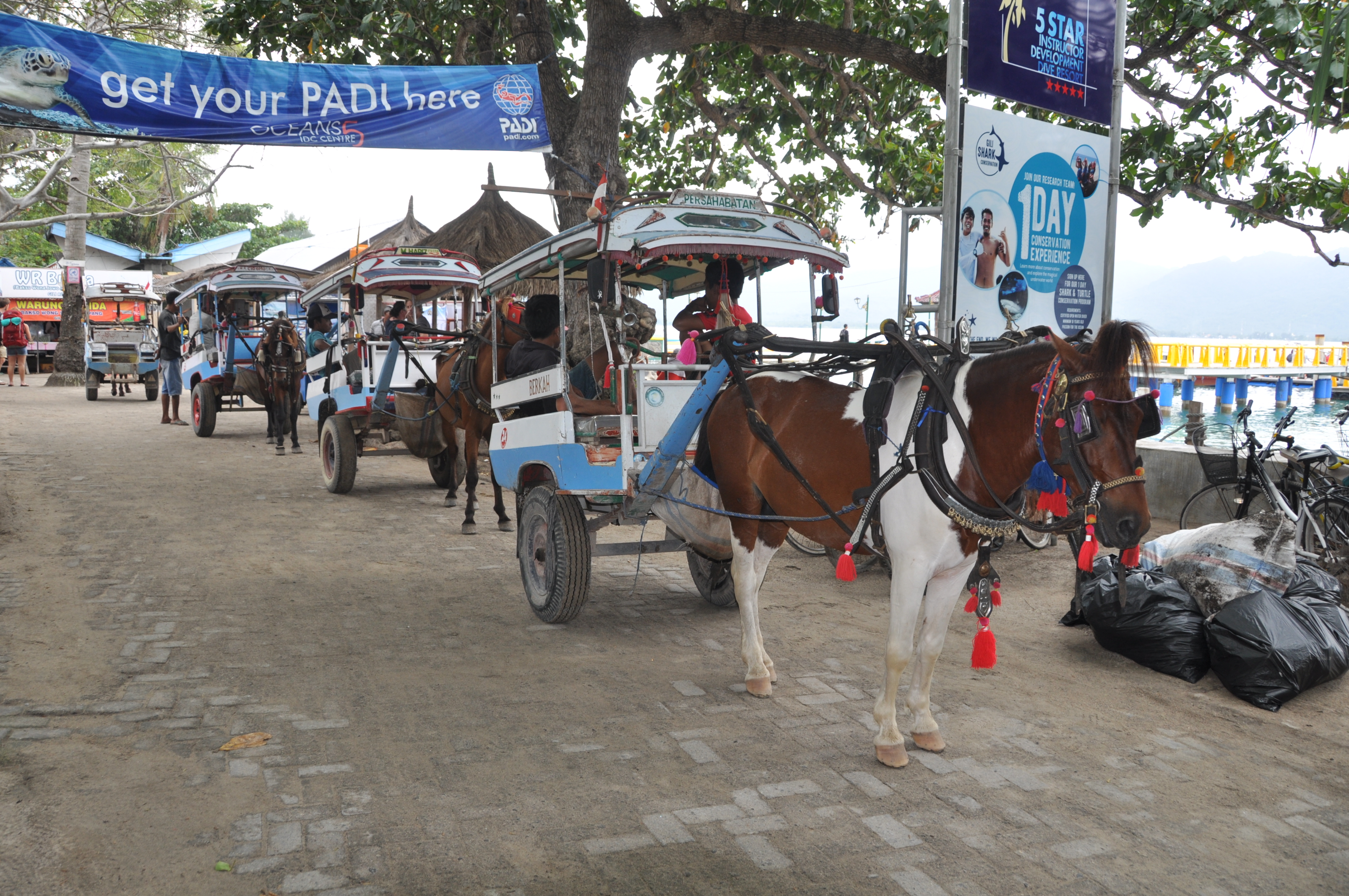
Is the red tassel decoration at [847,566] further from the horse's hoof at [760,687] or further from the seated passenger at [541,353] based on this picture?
the seated passenger at [541,353]

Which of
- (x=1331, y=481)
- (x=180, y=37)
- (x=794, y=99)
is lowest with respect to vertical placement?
(x=1331, y=481)

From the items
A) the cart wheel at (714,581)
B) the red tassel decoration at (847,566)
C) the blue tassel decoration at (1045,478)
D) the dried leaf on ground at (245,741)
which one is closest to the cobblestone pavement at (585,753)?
the dried leaf on ground at (245,741)

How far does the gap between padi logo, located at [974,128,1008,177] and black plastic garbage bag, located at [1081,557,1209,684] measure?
Answer: 10.6 ft

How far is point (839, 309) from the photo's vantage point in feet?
18.2

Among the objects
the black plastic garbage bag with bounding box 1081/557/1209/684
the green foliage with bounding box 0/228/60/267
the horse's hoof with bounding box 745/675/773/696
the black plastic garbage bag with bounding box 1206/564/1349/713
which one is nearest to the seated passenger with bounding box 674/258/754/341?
the horse's hoof with bounding box 745/675/773/696

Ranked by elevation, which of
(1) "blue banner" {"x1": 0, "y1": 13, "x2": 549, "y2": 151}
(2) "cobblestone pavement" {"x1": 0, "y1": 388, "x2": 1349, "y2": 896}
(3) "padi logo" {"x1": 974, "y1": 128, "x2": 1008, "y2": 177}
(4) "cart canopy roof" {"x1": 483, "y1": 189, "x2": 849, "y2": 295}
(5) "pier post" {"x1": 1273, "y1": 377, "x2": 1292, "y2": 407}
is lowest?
(2) "cobblestone pavement" {"x1": 0, "y1": 388, "x2": 1349, "y2": 896}

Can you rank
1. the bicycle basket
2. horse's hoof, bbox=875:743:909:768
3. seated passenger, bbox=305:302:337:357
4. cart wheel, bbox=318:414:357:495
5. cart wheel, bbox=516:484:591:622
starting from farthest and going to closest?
seated passenger, bbox=305:302:337:357 → cart wheel, bbox=318:414:357:495 → the bicycle basket → cart wheel, bbox=516:484:591:622 → horse's hoof, bbox=875:743:909:768

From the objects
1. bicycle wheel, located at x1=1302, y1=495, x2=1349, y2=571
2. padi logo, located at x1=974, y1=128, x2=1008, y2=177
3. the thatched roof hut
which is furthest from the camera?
the thatched roof hut

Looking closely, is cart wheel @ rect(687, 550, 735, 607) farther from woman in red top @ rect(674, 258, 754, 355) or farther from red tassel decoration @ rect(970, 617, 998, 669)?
red tassel decoration @ rect(970, 617, 998, 669)

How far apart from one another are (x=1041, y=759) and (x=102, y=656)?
488 cm

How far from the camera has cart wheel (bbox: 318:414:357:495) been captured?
10.3m

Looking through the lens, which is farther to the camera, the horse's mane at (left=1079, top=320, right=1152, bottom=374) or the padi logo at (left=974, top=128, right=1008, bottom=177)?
the padi logo at (left=974, top=128, right=1008, bottom=177)

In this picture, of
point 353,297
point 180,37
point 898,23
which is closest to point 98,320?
point 180,37

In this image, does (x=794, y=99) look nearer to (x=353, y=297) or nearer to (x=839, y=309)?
(x=353, y=297)
